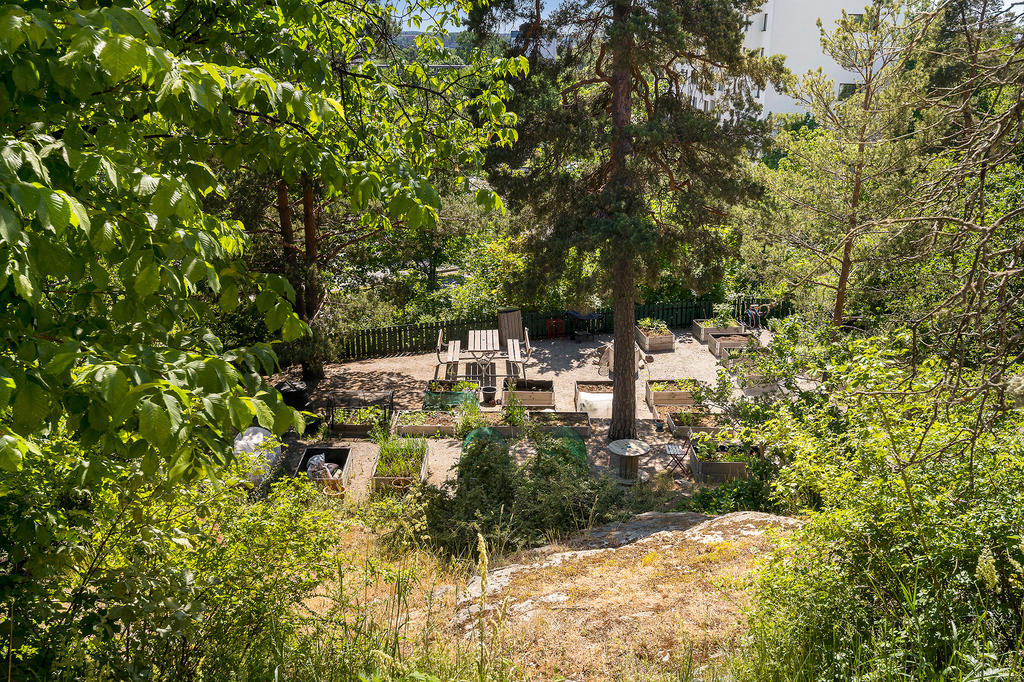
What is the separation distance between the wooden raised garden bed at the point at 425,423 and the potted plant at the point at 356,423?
0.39 m

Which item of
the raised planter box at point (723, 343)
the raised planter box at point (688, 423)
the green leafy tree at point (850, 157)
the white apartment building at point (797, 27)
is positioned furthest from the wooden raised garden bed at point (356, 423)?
the white apartment building at point (797, 27)

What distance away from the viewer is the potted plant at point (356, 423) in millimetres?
15117

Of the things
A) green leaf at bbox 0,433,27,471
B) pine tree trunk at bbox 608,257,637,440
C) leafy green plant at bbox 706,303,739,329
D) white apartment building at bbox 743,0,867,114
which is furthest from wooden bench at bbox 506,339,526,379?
white apartment building at bbox 743,0,867,114

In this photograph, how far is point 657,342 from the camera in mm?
21250

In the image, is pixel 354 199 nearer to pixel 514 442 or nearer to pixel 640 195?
pixel 640 195

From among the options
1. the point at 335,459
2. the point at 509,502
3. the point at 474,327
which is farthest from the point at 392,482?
the point at 474,327

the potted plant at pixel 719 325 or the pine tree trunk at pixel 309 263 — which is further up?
the pine tree trunk at pixel 309 263

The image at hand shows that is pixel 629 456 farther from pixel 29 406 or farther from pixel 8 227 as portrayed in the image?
pixel 8 227

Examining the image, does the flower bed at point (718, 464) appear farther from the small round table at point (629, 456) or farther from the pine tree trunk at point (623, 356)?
the pine tree trunk at point (623, 356)

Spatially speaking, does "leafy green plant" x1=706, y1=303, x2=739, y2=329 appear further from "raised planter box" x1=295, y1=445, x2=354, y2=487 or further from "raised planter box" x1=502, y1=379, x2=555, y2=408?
"raised planter box" x1=295, y1=445, x2=354, y2=487

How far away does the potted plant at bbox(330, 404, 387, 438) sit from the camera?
1512cm

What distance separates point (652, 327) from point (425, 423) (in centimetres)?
985

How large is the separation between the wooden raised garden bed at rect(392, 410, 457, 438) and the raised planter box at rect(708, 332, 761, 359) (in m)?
9.27

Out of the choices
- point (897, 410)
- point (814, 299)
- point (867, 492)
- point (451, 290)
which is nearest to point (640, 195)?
point (814, 299)
